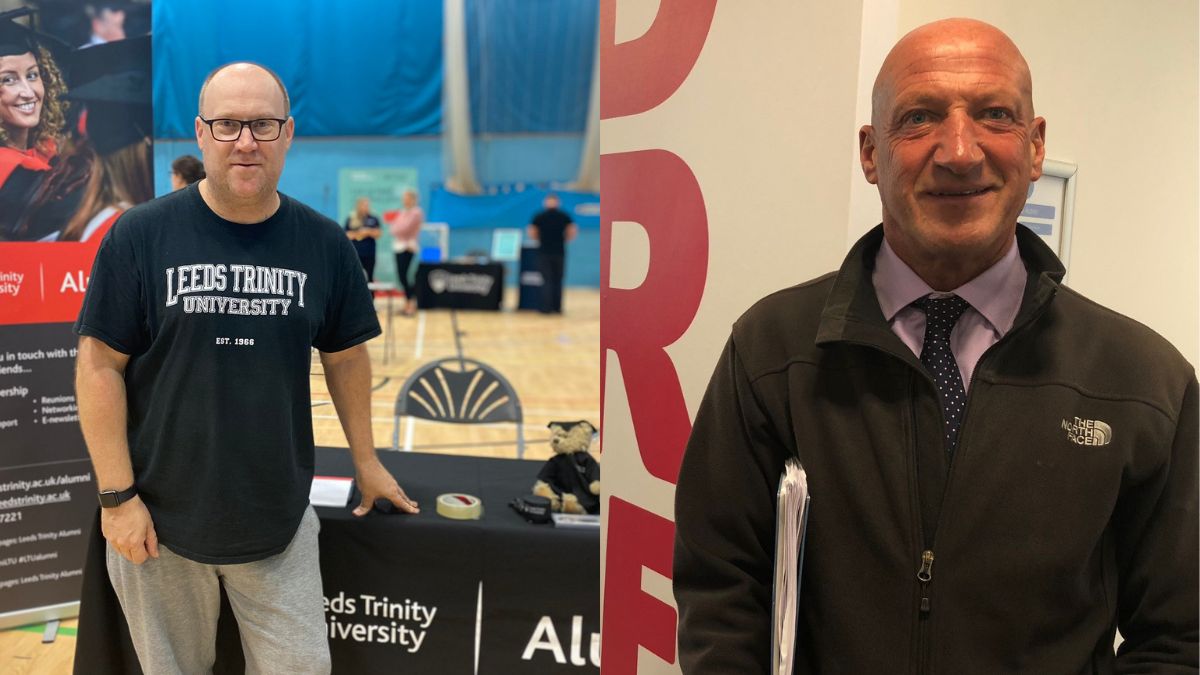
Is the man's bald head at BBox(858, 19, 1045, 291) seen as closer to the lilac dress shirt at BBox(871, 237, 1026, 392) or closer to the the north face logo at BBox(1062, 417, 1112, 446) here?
the lilac dress shirt at BBox(871, 237, 1026, 392)

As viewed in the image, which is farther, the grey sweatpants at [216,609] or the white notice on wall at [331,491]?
the white notice on wall at [331,491]

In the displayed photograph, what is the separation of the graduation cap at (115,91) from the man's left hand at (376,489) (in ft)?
5.47

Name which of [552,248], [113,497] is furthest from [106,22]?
[552,248]

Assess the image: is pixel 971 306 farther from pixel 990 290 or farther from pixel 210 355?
pixel 210 355

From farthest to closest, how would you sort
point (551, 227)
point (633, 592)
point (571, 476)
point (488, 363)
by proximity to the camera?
point (551, 227) < point (488, 363) < point (571, 476) < point (633, 592)

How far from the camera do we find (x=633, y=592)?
1.92m

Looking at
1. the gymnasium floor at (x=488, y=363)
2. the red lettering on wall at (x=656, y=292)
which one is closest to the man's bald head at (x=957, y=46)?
the red lettering on wall at (x=656, y=292)

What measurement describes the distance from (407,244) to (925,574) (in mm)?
8621

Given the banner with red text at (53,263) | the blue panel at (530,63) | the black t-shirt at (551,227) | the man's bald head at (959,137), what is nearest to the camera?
the man's bald head at (959,137)

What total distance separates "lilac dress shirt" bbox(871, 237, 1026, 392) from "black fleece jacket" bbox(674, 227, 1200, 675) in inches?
1.1

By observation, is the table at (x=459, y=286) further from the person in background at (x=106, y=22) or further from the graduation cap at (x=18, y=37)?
the graduation cap at (x=18, y=37)

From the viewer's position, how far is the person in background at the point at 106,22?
9.70ft

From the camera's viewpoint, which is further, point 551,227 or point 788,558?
point 551,227

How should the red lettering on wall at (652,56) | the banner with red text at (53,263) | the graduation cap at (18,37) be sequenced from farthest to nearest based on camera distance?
the banner with red text at (53,263) → the graduation cap at (18,37) → the red lettering on wall at (652,56)
